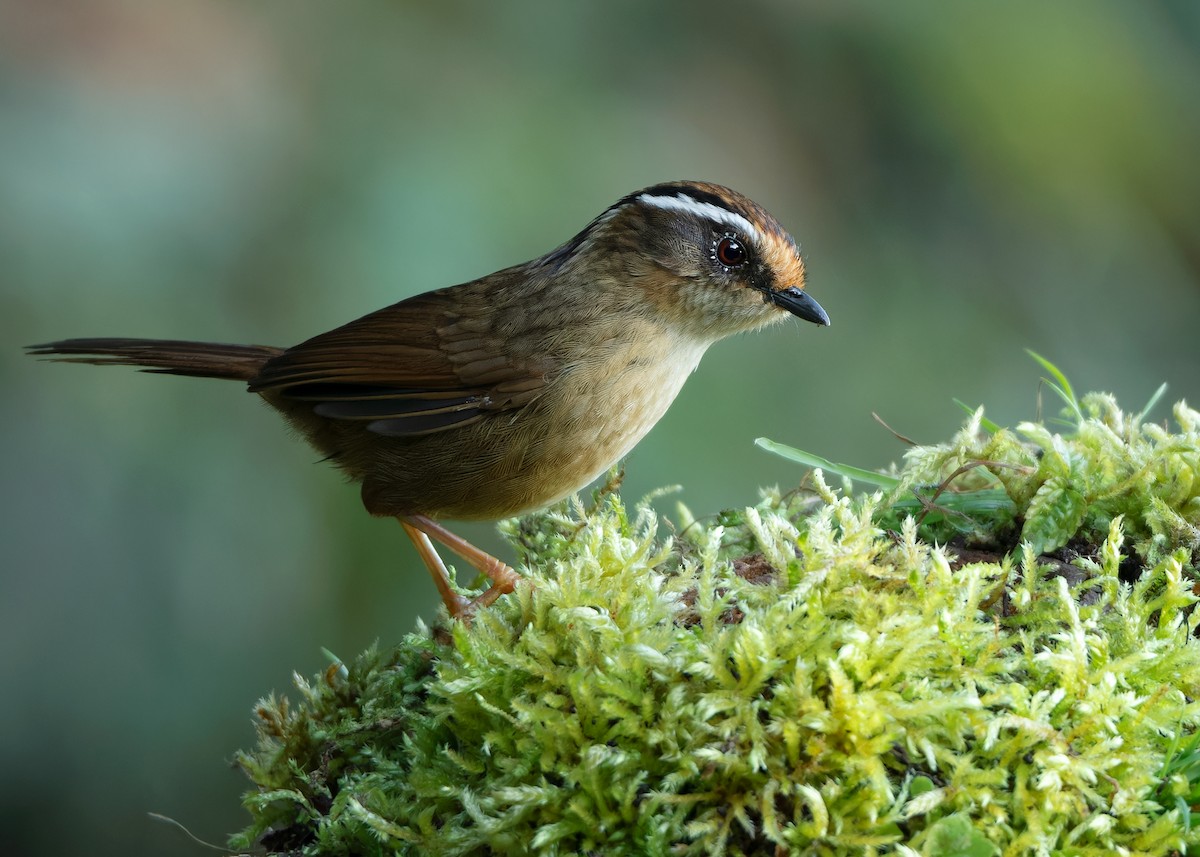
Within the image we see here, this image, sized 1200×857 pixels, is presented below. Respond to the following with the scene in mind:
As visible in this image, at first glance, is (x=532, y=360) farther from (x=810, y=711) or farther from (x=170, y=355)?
(x=810, y=711)

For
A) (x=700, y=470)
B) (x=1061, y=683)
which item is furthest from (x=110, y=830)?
(x=1061, y=683)

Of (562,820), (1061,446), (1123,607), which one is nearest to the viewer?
(562,820)

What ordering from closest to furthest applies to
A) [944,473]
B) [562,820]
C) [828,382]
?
[562,820]
[944,473]
[828,382]

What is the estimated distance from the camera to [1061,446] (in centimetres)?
253

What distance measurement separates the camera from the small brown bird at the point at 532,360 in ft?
10.7

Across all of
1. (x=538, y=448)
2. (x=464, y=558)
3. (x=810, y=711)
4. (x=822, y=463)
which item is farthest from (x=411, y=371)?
(x=810, y=711)

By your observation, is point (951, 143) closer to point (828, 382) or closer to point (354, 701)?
point (828, 382)

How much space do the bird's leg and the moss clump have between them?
0.54 m

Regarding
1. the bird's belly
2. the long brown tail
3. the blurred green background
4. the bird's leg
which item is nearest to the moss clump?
the bird's leg

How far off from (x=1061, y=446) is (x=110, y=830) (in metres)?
3.99

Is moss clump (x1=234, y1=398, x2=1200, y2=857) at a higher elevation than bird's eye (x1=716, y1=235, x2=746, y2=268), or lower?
lower

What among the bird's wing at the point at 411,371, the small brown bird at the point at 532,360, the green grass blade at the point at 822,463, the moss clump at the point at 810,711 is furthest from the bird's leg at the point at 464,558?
the green grass blade at the point at 822,463

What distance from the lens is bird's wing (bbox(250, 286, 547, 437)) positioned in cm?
333

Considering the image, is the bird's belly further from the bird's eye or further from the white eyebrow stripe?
the white eyebrow stripe
